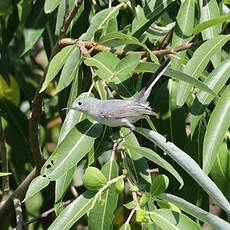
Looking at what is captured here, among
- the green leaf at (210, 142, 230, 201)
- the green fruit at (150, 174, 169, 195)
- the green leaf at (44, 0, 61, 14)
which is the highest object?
the green leaf at (44, 0, 61, 14)

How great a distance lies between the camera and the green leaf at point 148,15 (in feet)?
6.07

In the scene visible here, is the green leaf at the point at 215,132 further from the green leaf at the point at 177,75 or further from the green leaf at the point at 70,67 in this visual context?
the green leaf at the point at 70,67

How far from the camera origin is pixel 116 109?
1582 mm

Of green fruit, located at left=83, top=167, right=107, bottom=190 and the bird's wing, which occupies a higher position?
the bird's wing

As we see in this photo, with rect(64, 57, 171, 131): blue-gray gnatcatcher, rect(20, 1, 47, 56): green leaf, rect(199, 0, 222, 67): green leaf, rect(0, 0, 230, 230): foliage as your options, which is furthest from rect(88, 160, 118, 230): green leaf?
rect(20, 1, 47, 56): green leaf

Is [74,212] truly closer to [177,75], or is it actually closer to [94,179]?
[94,179]

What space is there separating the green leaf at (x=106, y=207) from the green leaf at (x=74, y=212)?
3cm

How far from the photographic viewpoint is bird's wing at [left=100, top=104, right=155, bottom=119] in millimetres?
1568

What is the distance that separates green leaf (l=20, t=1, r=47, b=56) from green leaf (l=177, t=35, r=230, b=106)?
760 millimetres

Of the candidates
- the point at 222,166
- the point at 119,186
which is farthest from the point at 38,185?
the point at 222,166

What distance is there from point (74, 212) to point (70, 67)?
38 centimetres

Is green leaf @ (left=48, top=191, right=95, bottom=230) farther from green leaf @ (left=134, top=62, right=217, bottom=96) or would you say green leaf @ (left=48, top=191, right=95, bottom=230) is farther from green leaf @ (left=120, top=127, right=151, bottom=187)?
green leaf @ (left=134, top=62, right=217, bottom=96)

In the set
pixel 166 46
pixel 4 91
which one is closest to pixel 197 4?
pixel 166 46

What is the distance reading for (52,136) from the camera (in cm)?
284
